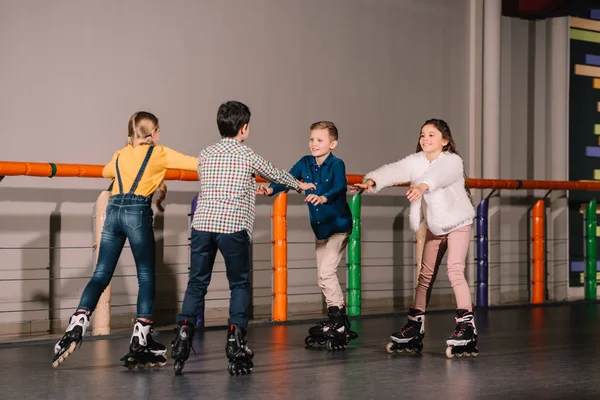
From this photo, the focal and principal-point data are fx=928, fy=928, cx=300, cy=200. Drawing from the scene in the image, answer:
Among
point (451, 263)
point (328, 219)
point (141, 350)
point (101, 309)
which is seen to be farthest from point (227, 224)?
point (101, 309)

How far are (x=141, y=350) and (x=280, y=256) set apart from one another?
2031 millimetres

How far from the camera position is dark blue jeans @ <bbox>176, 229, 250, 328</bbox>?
12.4 ft

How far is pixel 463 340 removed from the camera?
419 cm

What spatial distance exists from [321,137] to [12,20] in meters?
2.11

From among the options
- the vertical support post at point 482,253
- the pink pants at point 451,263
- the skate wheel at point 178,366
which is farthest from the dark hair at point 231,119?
the vertical support post at point 482,253

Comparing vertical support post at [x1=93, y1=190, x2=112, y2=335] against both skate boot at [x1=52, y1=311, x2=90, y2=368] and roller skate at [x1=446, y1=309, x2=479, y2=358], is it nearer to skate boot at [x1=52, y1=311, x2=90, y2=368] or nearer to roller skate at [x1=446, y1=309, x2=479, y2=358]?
skate boot at [x1=52, y1=311, x2=90, y2=368]

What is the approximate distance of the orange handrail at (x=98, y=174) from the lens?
4672 millimetres

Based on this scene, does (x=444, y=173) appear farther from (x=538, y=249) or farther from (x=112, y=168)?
(x=538, y=249)

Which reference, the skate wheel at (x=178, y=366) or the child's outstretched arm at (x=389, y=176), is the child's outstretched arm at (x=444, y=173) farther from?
the skate wheel at (x=178, y=366)

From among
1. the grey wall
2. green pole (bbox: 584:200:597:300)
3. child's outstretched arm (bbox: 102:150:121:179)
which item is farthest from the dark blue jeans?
green pole (bbox: 584:200:597:300)

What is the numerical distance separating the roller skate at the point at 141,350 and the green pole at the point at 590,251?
4636 millimetres

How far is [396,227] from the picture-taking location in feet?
23.9

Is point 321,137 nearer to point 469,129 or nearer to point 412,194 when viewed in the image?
point 412,194

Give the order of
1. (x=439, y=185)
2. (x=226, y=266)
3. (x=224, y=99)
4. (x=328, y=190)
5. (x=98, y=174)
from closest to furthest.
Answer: (x=226, y=266) → (x=439, y=185) → (x=328, y=190) → (x=98, y=174) → (x=224, y=99)
